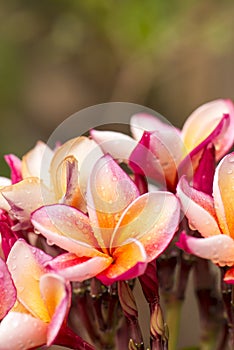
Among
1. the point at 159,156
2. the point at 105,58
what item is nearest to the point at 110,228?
the point at 159,156

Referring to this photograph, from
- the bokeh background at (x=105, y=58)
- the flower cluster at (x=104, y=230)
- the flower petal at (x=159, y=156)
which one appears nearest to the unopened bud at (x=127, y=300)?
the flower cluster at (x=104, y=230)

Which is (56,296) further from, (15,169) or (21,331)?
(15,169)

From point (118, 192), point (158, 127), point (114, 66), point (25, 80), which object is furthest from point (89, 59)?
point (118, 192)

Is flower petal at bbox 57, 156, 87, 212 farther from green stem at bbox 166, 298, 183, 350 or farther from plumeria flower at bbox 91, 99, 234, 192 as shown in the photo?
green stem at bbox 166, 298, 183, 350

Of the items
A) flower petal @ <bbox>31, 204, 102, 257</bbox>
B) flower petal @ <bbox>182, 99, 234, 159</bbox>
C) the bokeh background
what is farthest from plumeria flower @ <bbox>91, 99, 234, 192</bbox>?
the bokeh background

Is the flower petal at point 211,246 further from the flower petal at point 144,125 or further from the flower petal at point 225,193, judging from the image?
the flower petal at point 144,125

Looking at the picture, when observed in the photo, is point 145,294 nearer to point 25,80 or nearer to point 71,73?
point 25,80
